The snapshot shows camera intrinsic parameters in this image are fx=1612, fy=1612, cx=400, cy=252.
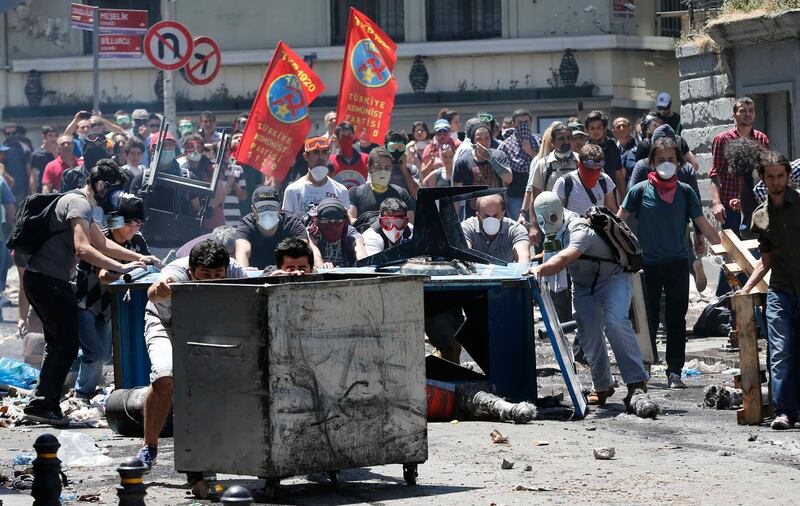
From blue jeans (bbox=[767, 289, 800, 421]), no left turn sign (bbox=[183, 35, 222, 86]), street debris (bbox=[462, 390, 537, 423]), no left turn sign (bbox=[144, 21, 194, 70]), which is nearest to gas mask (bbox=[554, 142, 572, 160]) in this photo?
street debris (bbox=[462, 390, 537, 423])

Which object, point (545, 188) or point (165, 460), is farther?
point (545, 188)

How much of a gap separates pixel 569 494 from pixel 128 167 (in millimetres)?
11898

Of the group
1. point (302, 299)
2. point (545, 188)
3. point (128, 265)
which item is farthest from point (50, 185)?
point (302, 299)

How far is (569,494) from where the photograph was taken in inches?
306

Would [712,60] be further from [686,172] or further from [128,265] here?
[128,265]

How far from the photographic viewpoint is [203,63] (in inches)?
846

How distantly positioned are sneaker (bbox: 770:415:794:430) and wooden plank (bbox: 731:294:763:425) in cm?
26

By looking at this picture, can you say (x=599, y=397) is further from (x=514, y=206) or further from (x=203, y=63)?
(x=203, y=63)

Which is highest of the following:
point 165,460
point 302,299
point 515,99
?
point 515,99

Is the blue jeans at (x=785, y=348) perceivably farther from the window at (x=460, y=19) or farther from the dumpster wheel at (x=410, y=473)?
the window at (x=460, y=19)

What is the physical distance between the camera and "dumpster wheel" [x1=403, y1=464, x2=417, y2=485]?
26.3 feet

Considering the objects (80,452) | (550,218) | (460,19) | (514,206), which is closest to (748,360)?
(550,218)

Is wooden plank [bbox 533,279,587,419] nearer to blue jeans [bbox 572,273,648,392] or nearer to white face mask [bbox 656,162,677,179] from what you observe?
blue jeans [bbox 572,273,648,392]

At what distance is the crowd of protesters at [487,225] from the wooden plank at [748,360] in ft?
0.46
